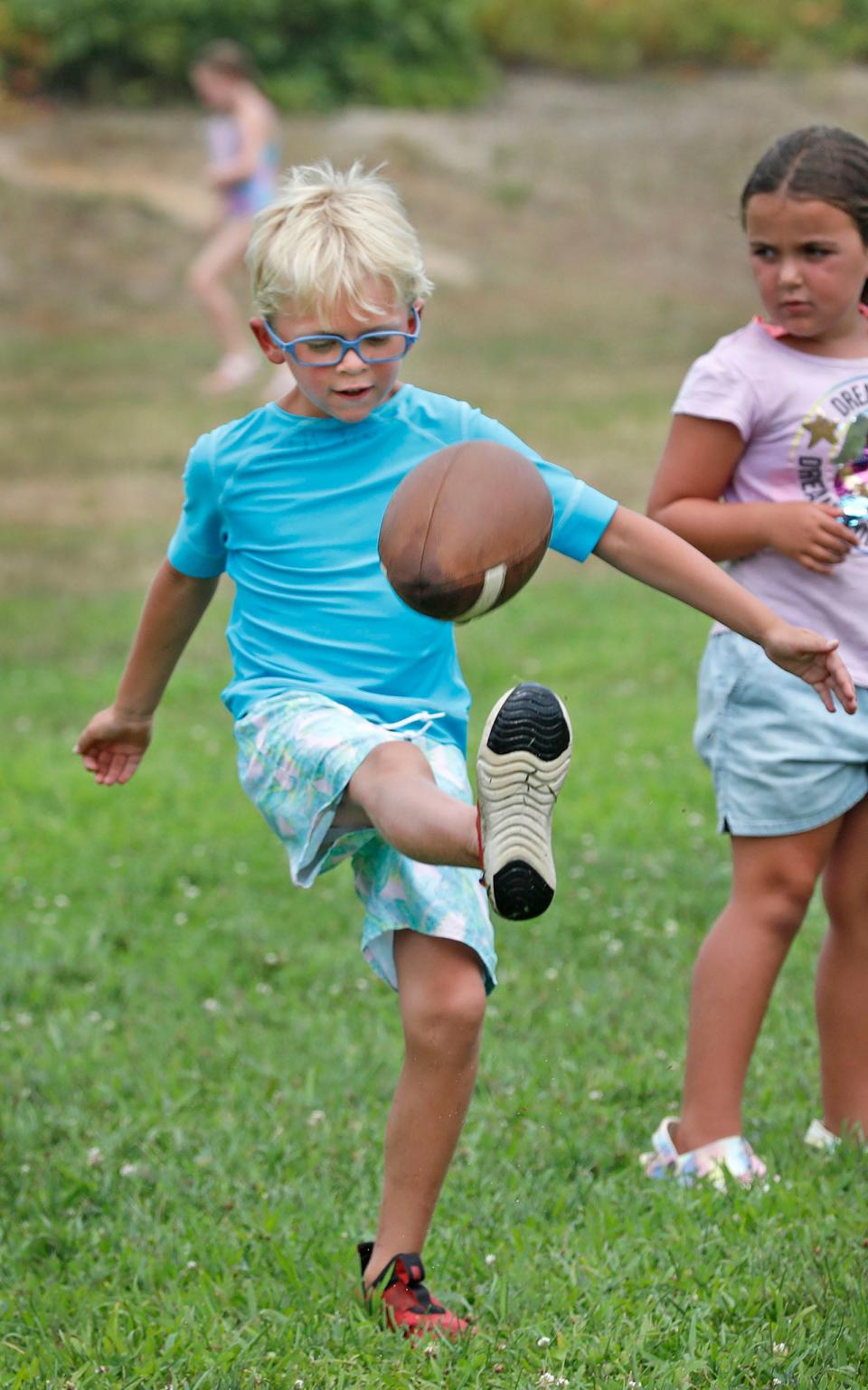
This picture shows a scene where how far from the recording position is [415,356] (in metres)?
16.1

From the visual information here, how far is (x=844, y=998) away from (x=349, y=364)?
1768mm

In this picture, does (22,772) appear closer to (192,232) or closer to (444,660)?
(444,660)

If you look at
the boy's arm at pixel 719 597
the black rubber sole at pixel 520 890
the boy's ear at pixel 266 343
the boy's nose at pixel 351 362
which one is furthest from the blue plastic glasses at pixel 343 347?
the black rubber sole at pixel 520 890

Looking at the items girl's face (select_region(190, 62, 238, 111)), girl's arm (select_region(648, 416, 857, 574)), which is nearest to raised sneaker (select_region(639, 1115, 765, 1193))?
girl's arm (select_region(648, 416, 857, 574))

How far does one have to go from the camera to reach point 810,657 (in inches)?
125

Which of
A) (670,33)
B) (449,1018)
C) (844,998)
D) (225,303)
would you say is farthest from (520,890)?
(670,33)

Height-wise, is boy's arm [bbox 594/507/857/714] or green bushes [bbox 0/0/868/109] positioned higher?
boy's arm [bbox 594/507/857/714]

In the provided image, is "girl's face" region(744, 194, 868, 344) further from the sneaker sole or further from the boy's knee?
the boy's knee

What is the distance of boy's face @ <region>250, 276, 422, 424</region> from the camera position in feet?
10.5

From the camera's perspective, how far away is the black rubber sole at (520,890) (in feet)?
9.11

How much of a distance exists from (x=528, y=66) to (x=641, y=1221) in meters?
23.8

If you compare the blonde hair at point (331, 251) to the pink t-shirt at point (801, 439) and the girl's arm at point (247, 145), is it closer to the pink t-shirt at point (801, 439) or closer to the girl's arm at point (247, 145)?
the pink t-shirt at point (801, 439)

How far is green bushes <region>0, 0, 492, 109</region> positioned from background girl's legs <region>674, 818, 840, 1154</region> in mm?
20653

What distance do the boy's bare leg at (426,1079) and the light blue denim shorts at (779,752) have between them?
0.89 metres
